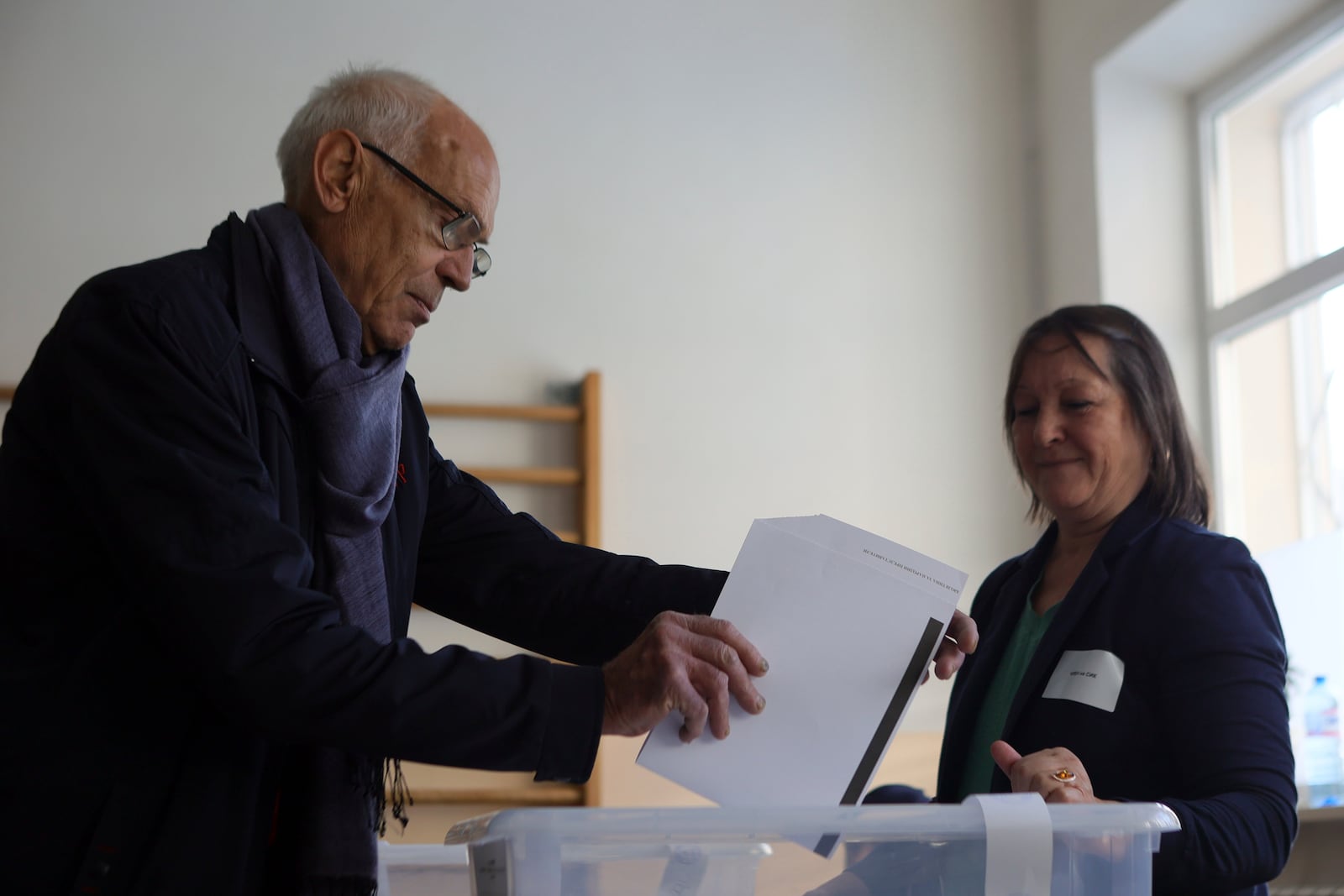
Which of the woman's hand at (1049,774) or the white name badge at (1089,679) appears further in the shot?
the white name badge at (1089,679)

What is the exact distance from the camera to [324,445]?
4.17 feet

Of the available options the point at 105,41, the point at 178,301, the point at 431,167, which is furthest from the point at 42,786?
the point at 105,41

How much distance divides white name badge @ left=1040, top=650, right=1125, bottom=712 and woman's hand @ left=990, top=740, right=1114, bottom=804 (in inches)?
12.2

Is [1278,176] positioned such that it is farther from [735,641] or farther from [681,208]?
[735,641]

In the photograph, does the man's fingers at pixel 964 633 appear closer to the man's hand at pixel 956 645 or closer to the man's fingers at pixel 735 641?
the man's hand at pixel 956 645

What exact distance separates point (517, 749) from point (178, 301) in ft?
1.65

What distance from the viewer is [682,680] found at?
1.08 meters

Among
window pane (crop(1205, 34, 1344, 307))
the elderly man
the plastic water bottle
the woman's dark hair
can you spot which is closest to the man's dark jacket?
the elderly man

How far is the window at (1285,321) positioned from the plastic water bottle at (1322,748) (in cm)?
6

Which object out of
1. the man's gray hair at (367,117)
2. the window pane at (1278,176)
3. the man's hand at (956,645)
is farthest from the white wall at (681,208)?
the man's hand at (956,645)

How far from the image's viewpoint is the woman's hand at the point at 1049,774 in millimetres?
1165

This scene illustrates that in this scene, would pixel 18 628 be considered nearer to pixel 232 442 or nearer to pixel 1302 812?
pixel 232 442

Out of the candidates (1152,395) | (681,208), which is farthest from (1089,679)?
(681,208)

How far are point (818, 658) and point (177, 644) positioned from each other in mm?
533
